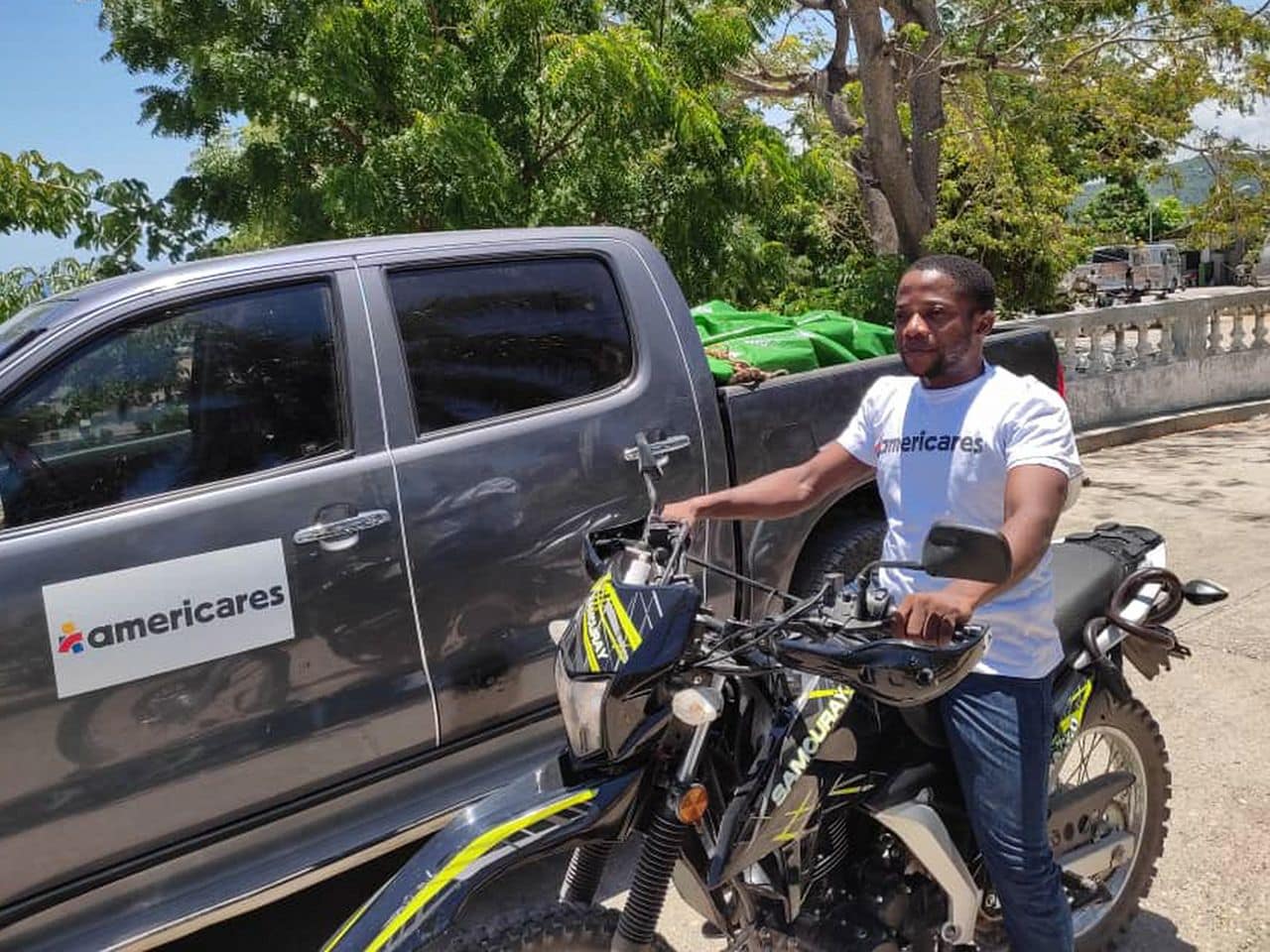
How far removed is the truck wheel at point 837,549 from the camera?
384cm

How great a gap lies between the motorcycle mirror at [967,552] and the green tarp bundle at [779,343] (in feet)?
6.82

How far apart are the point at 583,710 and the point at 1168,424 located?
1007cm

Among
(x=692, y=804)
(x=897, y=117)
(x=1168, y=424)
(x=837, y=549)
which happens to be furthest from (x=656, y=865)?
(x=897, y=117)

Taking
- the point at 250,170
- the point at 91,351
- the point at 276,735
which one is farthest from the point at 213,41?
the point at 276,735

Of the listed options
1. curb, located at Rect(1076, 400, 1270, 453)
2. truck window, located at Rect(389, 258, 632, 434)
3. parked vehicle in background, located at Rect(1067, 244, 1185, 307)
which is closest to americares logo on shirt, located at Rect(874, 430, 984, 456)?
truck window, located at Rect(389, 258, 632, 434)

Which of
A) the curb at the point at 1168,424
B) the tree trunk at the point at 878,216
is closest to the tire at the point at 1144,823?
the curb at the point at 1168,424

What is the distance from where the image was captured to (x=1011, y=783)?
7.02 feet

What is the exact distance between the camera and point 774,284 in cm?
949

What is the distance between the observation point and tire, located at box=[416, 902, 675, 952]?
68.4 inches

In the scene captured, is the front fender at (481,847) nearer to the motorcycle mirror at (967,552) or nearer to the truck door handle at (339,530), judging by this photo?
the motorcycle mirror at (967,552)

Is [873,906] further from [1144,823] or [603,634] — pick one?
[1144,823]

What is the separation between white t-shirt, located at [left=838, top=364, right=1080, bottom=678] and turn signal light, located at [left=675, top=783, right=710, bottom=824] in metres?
0.67

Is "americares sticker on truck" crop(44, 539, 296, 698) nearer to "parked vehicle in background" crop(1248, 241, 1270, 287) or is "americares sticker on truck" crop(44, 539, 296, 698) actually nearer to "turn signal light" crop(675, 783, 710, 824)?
"turn signal light" crop(675, 783, 710, 824)

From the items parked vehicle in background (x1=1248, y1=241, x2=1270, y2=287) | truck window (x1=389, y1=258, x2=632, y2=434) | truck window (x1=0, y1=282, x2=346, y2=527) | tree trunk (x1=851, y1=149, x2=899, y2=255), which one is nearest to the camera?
truck window (x1=0, y1=282, x2=346, y2=527)
